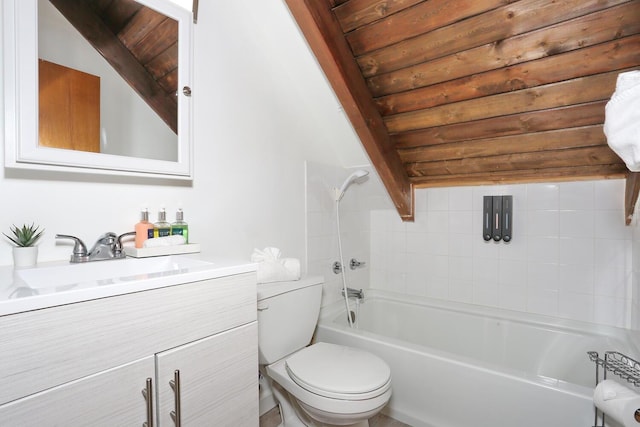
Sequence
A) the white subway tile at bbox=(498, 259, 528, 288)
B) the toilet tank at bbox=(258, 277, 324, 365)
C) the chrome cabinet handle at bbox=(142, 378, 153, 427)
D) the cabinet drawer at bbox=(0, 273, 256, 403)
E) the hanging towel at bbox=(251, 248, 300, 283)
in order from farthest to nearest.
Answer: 1. the white subway tile at bbox=(498, 259, 528, 288)
2. the hanging towel at bbox=(251, 248, 300, 283)
3. the toilet tank at bbox=(258, 277, 324, 365)
4. the chrome cabinet handle at bbox=(142, 378, 153, 427)
5. the cabinet drawer at bbox=(0, 273, 256, 403)

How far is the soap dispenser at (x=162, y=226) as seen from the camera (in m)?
1.29

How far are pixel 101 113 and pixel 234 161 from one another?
0.63 m

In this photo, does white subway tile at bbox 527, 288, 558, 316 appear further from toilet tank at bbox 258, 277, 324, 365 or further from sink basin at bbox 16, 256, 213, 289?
sink basin at bbox 16, 256, 213, 289

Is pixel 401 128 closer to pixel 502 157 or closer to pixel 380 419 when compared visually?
pixel 502 157

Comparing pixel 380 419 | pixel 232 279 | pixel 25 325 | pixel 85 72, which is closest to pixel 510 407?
pixel 380 419

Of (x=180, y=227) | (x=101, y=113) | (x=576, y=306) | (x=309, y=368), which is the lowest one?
(x=309, y=368)

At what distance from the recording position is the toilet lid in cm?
129

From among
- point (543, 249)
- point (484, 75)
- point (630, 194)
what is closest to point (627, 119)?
point (484, 75)

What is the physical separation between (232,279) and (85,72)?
92 centimetres

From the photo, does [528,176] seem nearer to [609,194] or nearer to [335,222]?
[609,194]

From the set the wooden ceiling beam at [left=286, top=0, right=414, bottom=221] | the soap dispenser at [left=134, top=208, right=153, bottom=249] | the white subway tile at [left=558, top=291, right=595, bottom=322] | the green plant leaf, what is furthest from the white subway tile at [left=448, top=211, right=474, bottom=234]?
the green plant leaf

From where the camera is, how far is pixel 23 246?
1.01m

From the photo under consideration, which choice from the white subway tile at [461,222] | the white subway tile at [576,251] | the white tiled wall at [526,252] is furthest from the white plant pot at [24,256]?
the white subway tile at [576,251]

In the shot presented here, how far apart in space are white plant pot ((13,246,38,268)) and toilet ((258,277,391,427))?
0.80 m
